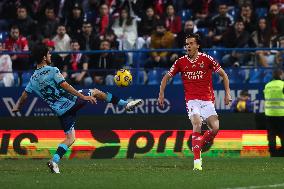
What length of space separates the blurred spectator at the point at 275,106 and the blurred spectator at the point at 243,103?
3.58 ft

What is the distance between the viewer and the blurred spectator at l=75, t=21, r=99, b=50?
22125 millimetres

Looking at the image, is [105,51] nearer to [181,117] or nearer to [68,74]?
[68,74]

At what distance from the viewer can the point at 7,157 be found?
1891 centimetres

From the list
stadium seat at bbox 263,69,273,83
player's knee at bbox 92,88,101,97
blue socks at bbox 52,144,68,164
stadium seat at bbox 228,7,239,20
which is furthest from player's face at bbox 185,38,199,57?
stadium seat at bbox 228,7,239,20

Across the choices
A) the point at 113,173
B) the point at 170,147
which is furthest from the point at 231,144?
the point at 113,173

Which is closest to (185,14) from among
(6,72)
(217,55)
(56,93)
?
(217,55)

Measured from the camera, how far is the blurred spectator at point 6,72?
21.2m

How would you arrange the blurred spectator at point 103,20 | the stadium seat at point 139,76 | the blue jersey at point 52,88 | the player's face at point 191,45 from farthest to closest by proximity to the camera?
1. the blurred spectator at point 103,20
2. the stadium seat at point 139,76
3. the player's face at point 191,45
4. the blue jersey at point 52,88

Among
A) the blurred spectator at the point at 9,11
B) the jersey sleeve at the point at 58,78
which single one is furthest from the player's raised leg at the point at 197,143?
the blurred spectator at the point at 9,11

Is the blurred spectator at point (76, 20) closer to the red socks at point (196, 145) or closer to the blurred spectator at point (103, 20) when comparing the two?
the blurred spectator at point (103, 20)

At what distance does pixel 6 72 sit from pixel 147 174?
8670 mm

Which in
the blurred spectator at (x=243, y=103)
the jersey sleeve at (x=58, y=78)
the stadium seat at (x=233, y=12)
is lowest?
the blurred spectator at (x=243, y=103)

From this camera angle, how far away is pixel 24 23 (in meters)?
23.4

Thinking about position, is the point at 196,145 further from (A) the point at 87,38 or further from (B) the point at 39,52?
(A) the point at 87,38
